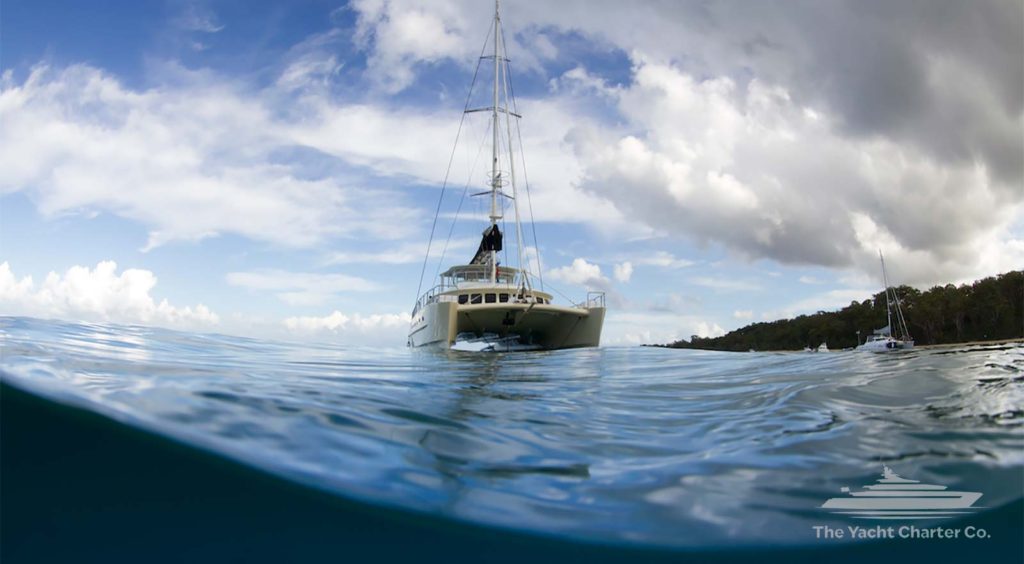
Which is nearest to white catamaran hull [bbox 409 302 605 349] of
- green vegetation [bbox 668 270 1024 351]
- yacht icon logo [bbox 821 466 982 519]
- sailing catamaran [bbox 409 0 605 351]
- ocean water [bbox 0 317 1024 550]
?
sailing catamaran [bbox 409 0 605 351]

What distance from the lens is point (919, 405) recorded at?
12.1ft

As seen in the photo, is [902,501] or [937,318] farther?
[937,318]

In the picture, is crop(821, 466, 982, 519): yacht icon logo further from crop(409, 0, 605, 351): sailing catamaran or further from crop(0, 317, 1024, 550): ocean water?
crop(409, 0, 605, 351): sailing catamaran

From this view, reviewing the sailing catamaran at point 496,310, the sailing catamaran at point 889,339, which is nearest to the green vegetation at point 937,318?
the sailing catamaran at point 889,339

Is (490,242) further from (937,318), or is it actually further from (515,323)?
(937,318)

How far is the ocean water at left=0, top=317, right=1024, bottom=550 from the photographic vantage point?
208 centimetres

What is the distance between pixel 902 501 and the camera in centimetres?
232

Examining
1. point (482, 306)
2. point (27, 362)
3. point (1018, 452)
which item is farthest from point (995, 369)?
point (482, 306)

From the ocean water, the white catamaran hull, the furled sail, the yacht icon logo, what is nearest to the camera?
the ocean water

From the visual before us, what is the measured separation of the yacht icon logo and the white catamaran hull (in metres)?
16.1

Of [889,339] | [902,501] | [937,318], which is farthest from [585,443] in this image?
[937,318]

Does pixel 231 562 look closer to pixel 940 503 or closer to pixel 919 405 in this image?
pixel 940 503

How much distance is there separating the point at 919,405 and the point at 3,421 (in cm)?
504

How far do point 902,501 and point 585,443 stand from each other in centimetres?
145
